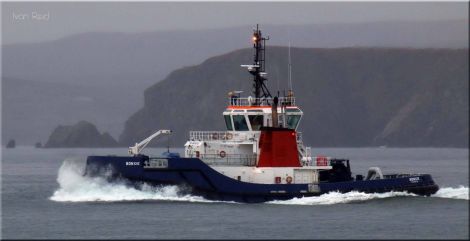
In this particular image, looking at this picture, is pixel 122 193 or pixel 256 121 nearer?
pixel 122 193

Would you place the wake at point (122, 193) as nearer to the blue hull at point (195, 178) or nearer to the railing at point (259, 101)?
the blue hull at point (195, 178)

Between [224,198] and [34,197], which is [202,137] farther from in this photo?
[34,197]

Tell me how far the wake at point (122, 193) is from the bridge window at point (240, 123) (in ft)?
11.8

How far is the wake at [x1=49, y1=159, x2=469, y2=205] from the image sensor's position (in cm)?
4731

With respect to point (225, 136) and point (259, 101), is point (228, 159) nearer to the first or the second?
point (225, 136)

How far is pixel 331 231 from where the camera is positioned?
39.7 m

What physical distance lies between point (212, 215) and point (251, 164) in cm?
542

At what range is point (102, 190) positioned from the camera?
4772 centimetres

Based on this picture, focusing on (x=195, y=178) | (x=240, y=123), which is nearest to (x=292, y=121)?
(x=240, y=123)

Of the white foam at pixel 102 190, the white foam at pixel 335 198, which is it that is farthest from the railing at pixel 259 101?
the white foam at pixel 102 190

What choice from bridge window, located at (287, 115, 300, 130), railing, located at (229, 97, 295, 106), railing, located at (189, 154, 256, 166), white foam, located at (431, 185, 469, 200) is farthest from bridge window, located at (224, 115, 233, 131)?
white foam, located at (431, 185, 469, 200)

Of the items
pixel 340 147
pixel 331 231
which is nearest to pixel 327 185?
pixel 331 231

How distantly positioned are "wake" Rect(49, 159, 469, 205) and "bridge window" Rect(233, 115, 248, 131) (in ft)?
11.8

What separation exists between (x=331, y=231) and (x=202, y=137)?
10.7 meters
